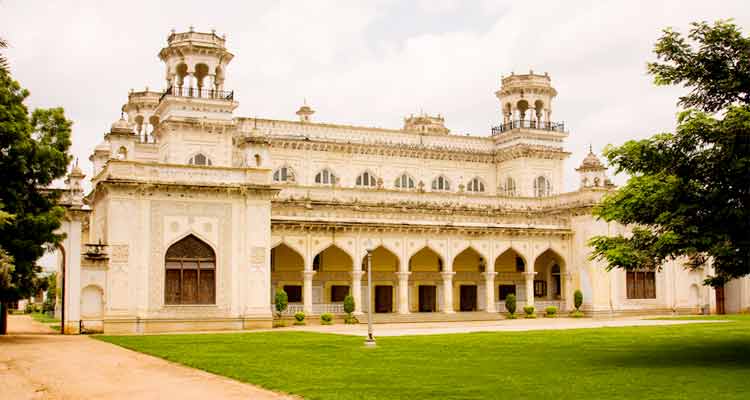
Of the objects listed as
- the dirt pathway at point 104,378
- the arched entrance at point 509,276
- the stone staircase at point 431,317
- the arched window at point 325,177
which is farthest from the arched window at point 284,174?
the dirt pathway at point 104,378

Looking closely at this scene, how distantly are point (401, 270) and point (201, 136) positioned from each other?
12825 mm

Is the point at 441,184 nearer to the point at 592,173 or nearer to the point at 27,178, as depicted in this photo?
the point at 592,173

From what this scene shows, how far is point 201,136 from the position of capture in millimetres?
46094

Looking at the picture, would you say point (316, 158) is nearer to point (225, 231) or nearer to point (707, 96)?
point (225, 231)

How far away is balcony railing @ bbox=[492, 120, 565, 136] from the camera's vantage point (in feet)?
187

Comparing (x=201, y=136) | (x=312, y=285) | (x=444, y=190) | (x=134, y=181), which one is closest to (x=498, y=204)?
(x=444, y=190)

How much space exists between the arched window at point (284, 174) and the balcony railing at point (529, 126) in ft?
51.6

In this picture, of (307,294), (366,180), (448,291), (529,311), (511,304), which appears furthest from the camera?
(366,180)

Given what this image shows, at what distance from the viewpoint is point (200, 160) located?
1810 inches

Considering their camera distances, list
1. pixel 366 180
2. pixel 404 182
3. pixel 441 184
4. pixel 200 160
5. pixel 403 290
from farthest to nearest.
A: pixel 441 184
pixel 404 182
pixel 366 180
pixel 200 160
pixel 403 290

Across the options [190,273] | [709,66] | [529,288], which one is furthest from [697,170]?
[529,288]

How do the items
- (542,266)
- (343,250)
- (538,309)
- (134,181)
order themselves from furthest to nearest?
(542,266) < (538,309) < (343,250) < (134,181)

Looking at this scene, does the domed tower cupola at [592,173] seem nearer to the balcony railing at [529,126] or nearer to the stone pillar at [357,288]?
the balcony railing at [529,126]

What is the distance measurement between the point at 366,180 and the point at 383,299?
24.6 ft
